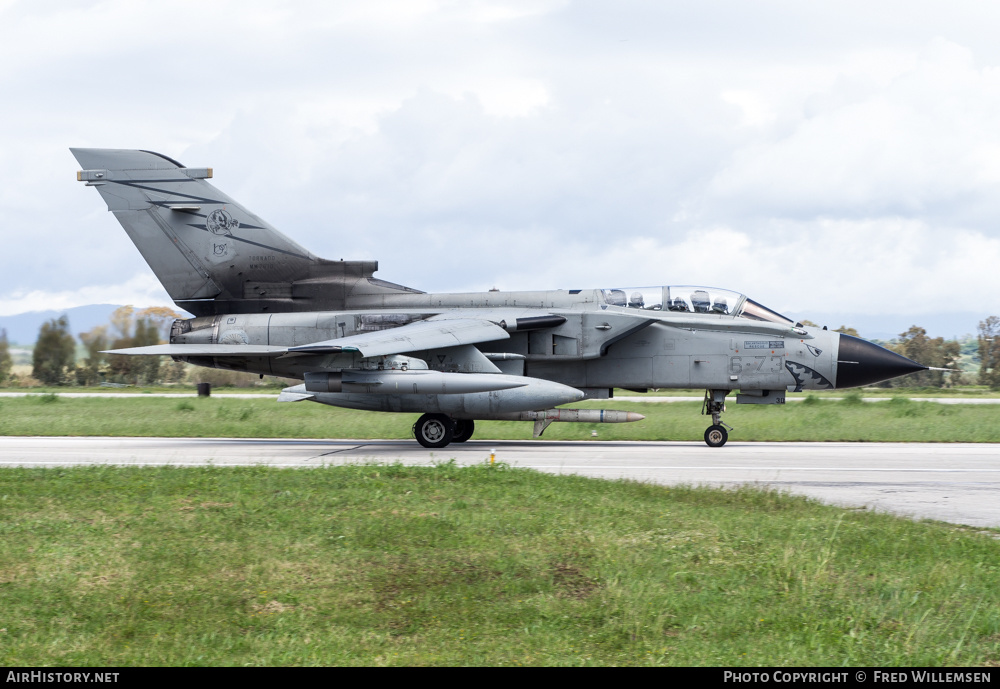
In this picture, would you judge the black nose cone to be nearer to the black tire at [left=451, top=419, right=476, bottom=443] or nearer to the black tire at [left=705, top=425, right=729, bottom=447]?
the black tire at [left=705, top=425, right=729, bottom=447]

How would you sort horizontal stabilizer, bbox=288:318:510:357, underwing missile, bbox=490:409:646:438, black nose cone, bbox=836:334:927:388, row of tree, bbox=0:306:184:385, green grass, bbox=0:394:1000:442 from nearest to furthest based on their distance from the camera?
horizontal stabilizer, bbox=288:318:510:357 < black nose cone, bbox=836:334:927:388 < underwing missile, bbox=490:409:646:438 < green grass, bbox=0:394:1000:442 < row of tree, bbox=0:306:184:385

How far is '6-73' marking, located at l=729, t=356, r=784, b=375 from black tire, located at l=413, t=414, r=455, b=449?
6054 mm

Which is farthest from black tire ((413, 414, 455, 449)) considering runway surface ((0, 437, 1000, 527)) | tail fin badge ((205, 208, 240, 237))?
tail fin badge ((205, 208, 240, 237))

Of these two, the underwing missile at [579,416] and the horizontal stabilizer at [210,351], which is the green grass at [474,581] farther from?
the underwing missile at [579,416]

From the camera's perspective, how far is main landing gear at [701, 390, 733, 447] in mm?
18406

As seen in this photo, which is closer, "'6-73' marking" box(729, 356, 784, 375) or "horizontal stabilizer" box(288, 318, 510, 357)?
"horizontal stabilizer" box(288, 318, 510, 357)

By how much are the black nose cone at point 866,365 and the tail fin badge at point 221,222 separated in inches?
533

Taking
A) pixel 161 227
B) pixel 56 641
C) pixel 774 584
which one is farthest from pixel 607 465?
pixel 161 227

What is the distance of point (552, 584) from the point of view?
22.1ft

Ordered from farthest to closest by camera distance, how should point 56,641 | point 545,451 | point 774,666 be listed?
point 545,451, point 56,641, point 774,666

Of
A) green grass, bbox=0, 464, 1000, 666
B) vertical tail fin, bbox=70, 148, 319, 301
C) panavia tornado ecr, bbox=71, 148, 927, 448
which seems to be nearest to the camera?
green grass, bbox=0, 464, 1000, 666

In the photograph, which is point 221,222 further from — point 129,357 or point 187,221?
point 129,357

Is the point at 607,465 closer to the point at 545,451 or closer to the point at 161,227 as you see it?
the point at 545,451

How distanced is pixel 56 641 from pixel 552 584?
3.39 metres
